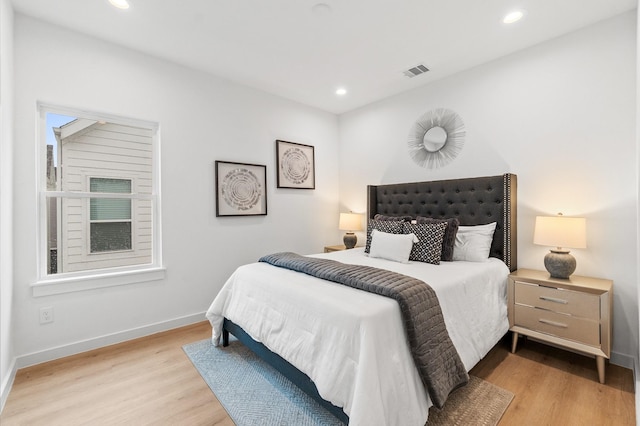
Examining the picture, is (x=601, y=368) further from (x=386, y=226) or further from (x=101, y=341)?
(x=101, y=341)

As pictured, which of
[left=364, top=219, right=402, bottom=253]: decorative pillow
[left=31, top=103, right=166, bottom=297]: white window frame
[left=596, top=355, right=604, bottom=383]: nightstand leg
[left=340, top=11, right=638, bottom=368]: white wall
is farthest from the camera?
[left=364, top=219, right=402, bottom=253]: decorative pillow

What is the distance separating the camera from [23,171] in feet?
7.45

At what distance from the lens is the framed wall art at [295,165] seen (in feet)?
12.8

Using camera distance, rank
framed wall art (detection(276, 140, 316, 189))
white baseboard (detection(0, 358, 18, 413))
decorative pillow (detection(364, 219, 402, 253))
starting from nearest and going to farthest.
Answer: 1. white baseboard (detection(0, 358, 18, 413))
2. decorative pillow (detection(364, 219, 402, 253))
3. framed wall art (detection(276, 140, 316, 189))

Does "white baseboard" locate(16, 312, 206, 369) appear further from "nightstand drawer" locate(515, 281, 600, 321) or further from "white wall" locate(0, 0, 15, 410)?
"nightstand drawer" locate(515, 281, 600, 321)

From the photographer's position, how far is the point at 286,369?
187 cm

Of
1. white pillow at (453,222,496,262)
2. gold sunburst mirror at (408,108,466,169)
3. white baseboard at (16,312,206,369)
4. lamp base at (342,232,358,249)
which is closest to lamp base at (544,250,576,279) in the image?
white pillow at (453,222,496,262)

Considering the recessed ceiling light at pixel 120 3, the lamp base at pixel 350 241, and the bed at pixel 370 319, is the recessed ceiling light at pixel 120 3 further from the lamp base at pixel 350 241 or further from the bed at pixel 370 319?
the lamp base at pixel 350 241

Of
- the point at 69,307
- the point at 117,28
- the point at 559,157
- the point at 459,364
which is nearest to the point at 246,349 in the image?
the point at 69,307

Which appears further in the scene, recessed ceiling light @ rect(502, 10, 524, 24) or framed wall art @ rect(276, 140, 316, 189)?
framed wall art @ rect(276, 140, 316, 189)

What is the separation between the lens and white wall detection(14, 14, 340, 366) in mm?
2295

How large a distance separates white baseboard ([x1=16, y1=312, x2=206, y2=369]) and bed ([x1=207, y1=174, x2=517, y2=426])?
2.30ft

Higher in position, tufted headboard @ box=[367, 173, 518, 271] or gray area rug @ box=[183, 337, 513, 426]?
tufted headboard @ box=[367, 173, 518, 271]

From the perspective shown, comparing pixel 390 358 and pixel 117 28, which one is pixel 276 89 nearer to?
pixel 117 28
